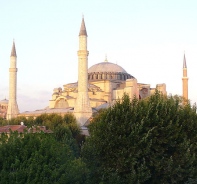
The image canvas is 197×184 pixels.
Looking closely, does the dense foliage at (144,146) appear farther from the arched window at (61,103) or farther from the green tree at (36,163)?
the arched window at (61,103)

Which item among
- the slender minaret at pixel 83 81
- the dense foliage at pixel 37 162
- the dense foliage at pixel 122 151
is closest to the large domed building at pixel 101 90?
the slender minaret at pixel 83 81

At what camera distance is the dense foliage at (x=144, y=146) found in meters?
14.4

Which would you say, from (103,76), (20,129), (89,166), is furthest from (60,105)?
(89,166)

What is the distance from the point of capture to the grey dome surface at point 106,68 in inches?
2270

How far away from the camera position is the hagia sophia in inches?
1561

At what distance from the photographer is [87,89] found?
131 feet

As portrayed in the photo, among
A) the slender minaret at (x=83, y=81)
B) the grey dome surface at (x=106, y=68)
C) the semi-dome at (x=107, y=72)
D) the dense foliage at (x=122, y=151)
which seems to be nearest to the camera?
the dense foliage at (x=122, y=151)

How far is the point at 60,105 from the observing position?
53125mm

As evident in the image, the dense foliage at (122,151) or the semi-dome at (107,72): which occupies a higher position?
the semi-dome at (107,72)

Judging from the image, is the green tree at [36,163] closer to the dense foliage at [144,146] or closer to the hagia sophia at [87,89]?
the dense foliage at [144,146]

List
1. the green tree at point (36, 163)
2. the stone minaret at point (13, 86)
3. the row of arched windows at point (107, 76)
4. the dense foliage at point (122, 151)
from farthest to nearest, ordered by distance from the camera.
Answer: the row of arched windows at point (107, 76)
the stone minaret at point (13, 86)
the dense foliage at point (122, 151)
the green tree at point (36, 163)

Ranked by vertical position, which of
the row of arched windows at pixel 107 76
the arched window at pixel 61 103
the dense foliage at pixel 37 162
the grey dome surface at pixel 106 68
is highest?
the grey dome surface at pixel 106 68

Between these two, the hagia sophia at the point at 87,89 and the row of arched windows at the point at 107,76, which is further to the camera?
the row of arched windows at the point at 107,76

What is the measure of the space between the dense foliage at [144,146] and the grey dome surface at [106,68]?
1646 inches
